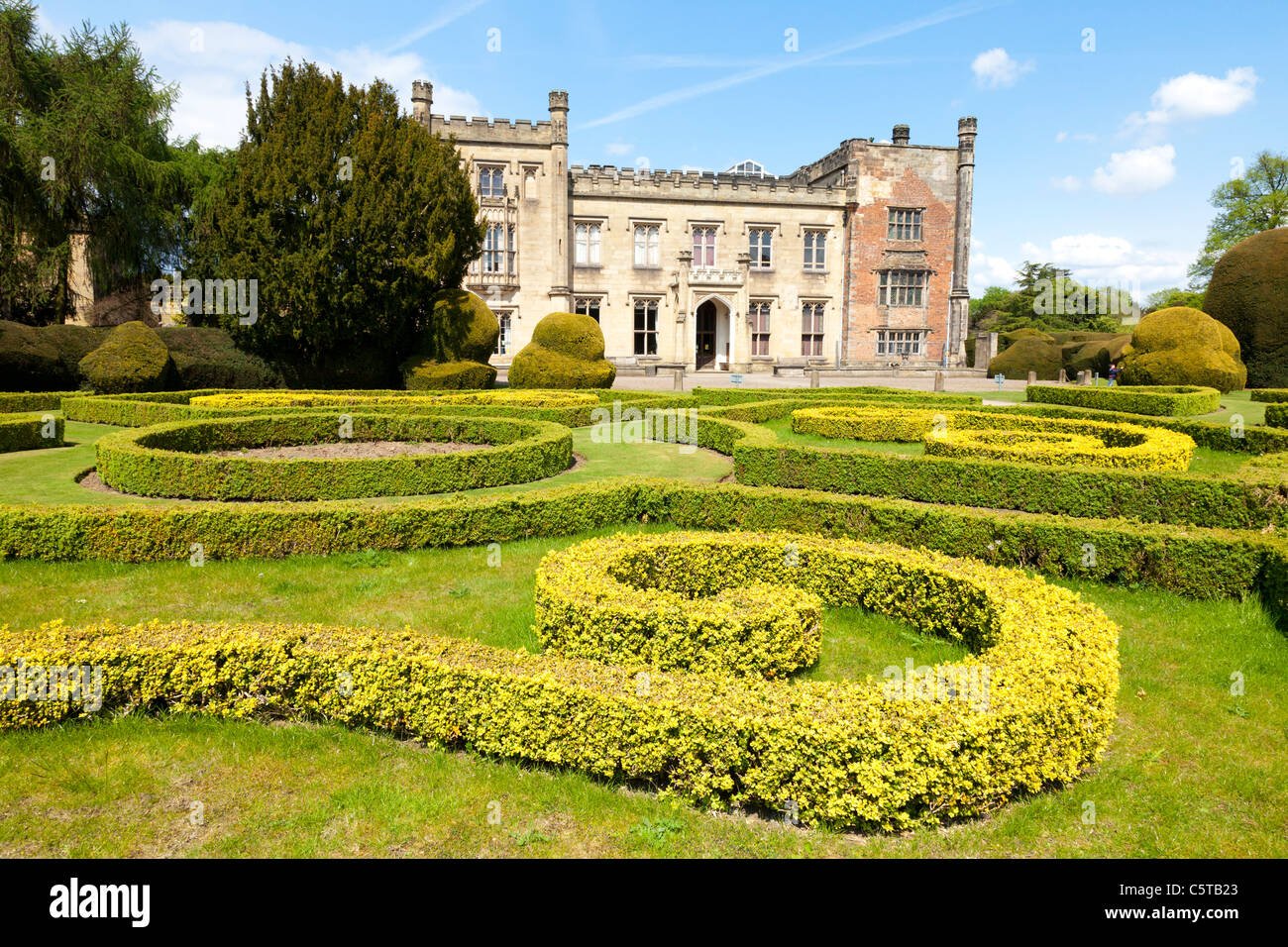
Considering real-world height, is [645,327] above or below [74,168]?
below

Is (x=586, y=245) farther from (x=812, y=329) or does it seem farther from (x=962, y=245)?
(x=962, y=245)

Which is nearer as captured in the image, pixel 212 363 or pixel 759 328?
pixel 212 363

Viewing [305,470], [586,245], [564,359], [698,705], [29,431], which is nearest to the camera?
[698,705]

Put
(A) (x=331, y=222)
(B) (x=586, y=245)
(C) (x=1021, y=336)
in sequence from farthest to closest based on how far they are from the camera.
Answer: (B) (x=586, y=245) < (C) (x=1021, y=336) < (A) (x=331, y=222)

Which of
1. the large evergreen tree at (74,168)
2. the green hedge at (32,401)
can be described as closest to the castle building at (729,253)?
the large evergreen tree at (74,168)

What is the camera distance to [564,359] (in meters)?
25.6

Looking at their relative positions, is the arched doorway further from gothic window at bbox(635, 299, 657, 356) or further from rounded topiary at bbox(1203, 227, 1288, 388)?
rounded topiary at bbox(1203, 227, 1288, 388)

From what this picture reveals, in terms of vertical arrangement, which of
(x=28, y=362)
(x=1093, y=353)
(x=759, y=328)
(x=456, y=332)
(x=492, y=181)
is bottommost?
(x=28, y=362)

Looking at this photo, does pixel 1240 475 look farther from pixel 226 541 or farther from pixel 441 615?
pixel 226 541

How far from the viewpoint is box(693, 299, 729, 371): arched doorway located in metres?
44.1

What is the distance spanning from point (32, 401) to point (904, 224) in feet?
142

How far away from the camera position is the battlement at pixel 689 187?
42156 mm

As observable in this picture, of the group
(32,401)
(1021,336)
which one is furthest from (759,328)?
(32,401)

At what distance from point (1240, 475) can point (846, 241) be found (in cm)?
3994
